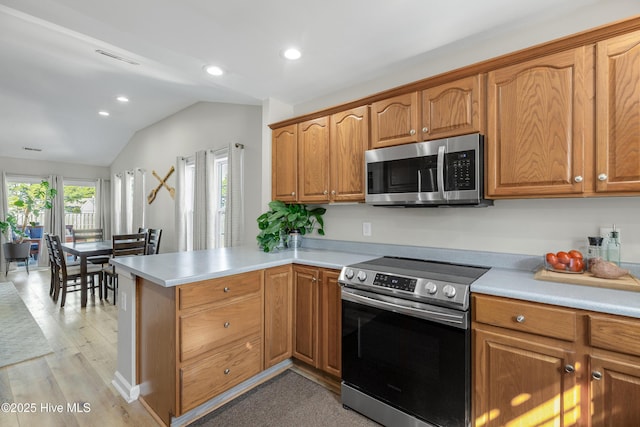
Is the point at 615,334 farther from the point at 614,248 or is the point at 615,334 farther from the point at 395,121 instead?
the point at 395,121

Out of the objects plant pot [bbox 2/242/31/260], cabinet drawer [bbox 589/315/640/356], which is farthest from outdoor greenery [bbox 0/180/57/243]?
cabinet drawer [bbox 589/315/640/356]

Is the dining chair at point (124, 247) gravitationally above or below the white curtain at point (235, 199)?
below

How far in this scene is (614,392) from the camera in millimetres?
1238

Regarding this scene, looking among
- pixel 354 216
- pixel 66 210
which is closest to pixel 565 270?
pixel 354 216

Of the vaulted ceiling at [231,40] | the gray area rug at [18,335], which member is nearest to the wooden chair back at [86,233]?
the gray area rug at [18,335]

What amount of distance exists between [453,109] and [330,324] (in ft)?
5.64

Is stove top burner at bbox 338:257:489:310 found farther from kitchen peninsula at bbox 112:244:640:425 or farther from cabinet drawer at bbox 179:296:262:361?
cabinet drawer at bbox 179:296:262:361

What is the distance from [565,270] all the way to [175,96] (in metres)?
4.76

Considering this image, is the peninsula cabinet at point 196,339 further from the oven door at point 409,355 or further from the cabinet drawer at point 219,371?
the oven door at point 409,355

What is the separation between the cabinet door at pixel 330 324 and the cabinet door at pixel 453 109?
4.00 ft

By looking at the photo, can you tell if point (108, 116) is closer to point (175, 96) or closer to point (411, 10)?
point (175, 96)

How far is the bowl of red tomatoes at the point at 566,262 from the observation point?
164 centimetres

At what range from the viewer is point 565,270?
1.66m

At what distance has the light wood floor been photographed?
6.25ft
